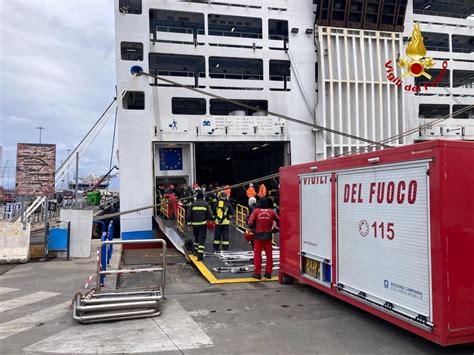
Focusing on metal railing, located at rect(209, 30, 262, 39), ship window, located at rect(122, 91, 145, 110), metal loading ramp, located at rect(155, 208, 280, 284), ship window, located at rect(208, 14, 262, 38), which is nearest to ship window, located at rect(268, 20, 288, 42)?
ship window, located at rect(208, 14, 262, 38)

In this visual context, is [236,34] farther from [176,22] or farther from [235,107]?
[235,107]

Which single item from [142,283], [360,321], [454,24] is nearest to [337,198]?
[360,321]

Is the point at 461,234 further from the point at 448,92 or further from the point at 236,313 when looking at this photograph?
the point at 448,92

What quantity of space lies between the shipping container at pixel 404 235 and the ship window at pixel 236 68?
15.3 metres

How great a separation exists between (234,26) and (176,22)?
2.90 meters

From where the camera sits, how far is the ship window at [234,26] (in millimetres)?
19719

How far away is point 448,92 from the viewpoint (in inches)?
851

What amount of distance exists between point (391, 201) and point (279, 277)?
374cm

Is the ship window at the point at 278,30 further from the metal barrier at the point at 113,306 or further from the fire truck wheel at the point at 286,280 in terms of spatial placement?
the metal barrier at the point at 113,306

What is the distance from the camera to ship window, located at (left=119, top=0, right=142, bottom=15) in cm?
1800

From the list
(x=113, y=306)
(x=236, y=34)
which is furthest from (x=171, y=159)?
(x=113, y=306)

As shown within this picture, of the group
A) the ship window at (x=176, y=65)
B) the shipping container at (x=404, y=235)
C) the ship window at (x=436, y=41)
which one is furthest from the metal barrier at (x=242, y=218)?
the ship window at (x=436, y=41)

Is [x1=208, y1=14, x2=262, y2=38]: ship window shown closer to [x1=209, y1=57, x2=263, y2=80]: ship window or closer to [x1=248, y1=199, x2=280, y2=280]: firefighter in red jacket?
[x1=209, y1=57, x2=263, y2=80]: ship window

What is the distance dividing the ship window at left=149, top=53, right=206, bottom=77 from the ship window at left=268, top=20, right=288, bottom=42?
3.74 m
